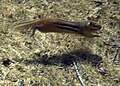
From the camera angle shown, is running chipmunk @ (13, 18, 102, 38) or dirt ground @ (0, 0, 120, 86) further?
running chipmunk @ (13, 18, 102, 38)

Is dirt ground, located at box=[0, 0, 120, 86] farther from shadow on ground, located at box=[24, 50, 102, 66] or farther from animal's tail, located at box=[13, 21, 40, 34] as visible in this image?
animal's tail, located at box=[13, 21, 40, 34]

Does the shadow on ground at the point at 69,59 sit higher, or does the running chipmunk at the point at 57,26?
the running chipmunk at the point at 57,26

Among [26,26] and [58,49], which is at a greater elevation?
[26,26]

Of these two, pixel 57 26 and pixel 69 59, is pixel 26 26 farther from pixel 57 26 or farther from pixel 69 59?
pixel 69 59

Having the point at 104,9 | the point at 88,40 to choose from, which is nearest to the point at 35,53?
the point at 88,40

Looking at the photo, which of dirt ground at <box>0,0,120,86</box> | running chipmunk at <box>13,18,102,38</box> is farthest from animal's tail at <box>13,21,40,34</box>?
dirt ground at <box>0,0,120,86</box>

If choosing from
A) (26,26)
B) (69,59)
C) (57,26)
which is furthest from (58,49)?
(26,26)

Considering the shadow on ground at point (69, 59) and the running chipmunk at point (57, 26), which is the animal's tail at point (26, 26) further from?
the shadow on ground at point (69, 59)

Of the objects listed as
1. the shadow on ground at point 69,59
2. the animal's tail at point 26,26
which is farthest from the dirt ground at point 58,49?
the animal's tail at point 26,26
